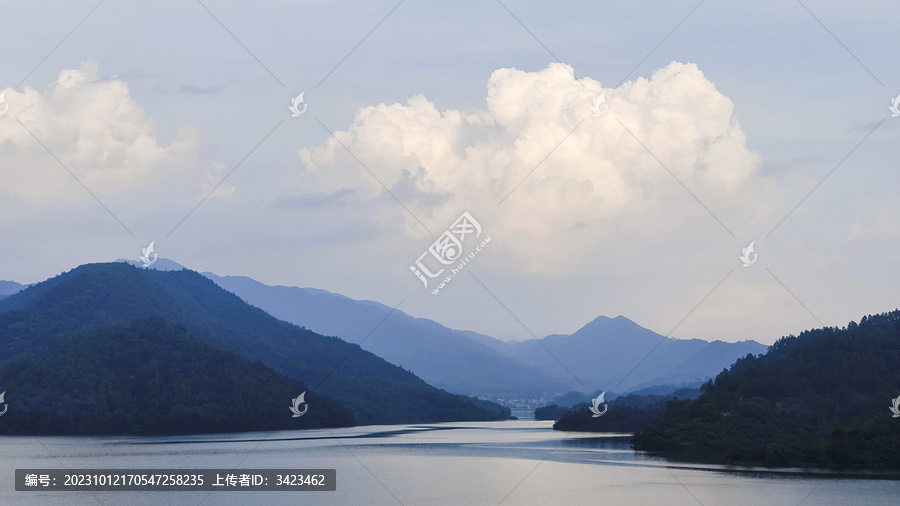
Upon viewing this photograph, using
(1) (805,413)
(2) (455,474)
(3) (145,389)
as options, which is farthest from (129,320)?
(1) (805,413)

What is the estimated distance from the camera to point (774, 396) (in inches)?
3728

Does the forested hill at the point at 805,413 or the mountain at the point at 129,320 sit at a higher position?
the mountain at the point at 129,320

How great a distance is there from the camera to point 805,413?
297 feet

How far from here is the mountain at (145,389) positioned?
128750 mm

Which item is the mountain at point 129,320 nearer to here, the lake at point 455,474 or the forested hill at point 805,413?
the lake at point 455,474

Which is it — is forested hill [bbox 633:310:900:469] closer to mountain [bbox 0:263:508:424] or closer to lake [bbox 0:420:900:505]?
lake [bbox 0:420:900:505]

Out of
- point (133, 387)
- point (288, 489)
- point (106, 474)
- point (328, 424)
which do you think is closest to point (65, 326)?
point (133, 387)

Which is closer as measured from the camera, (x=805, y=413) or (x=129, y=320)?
(x=805, y=413)

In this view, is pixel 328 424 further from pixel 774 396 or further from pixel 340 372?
pixel 774 396

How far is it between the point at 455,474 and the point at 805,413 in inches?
1658

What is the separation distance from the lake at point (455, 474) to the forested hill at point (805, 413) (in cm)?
522

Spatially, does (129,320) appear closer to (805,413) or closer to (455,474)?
(455,474)

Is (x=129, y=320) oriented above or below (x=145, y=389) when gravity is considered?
above

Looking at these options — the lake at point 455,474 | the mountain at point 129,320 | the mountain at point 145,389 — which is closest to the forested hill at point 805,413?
the lake at point 455,474
